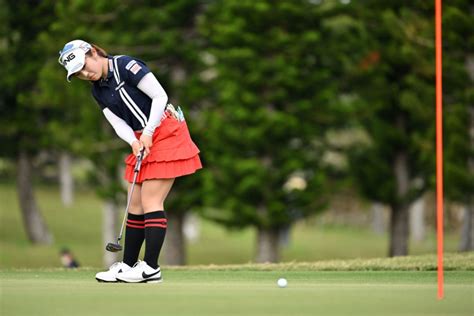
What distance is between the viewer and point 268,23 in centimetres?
2592

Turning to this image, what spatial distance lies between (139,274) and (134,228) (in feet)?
1.84

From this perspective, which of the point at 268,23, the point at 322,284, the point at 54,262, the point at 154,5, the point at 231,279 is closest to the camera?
the point at 322,284

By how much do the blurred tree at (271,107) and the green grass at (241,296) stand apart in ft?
54.1

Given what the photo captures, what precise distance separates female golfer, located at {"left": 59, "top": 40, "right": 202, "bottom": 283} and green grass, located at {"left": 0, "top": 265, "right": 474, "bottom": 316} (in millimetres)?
290

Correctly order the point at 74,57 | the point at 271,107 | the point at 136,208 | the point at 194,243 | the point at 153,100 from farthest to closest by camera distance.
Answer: the point at 194,243 < the point at 271,107 < the point at 136,208 < the point at 153,100 < the point at 74,57

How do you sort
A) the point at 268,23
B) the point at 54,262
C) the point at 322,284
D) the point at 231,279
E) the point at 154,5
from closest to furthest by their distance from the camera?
the point at 322,284
the point at 231,279
the point at 268,23
the point at 154,5
the point at 54,262

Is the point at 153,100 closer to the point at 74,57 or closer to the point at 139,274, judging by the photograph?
the point at 74,57

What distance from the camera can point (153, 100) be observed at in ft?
27.2

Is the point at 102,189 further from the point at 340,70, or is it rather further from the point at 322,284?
the point at 322,284

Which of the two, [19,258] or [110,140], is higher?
[110,140]

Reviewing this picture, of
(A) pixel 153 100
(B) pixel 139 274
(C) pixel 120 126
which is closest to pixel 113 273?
(B) pixel 139 274

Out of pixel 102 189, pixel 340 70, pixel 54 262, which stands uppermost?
pixel 340 70

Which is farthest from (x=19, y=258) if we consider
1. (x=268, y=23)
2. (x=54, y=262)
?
(x=268, y=23)

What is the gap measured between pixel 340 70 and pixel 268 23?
7.63ft
